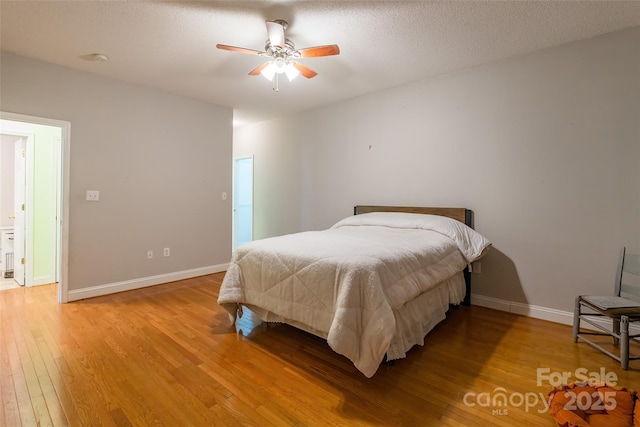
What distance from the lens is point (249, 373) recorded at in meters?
1.84

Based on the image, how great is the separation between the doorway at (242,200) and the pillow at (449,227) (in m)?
3.48

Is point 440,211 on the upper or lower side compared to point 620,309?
upper

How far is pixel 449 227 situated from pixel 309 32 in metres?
2.09

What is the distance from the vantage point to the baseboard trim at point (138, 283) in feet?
10.5

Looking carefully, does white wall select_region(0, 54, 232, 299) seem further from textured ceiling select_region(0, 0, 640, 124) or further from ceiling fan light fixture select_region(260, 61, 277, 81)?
ceiling fan light fixture select_region(260, 61, 277, 81)

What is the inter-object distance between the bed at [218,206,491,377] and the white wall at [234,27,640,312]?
0.45m

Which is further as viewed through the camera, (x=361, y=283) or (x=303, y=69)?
(x=303, y=69)

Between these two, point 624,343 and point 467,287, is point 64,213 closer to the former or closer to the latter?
point 467,287

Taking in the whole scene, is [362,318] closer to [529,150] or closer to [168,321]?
[168,321]

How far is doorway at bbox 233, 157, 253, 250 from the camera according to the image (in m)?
6.05

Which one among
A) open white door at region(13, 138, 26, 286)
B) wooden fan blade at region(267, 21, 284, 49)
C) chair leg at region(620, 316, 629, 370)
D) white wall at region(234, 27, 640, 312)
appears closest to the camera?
chair leg at region(620, 316, 629, 370)

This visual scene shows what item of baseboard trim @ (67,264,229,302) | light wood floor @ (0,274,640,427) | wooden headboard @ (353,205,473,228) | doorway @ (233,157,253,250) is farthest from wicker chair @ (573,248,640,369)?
doorway @ (233,157,253,250)

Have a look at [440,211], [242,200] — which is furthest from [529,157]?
[242,200]

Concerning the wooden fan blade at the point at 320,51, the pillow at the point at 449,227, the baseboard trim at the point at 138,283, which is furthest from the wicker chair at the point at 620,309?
the baseboard trim at the point at 138,283
